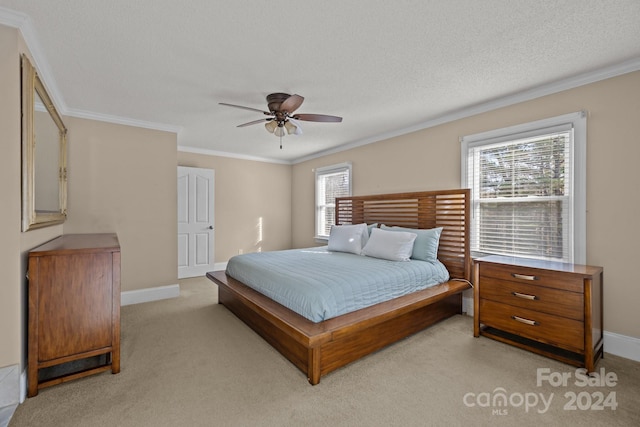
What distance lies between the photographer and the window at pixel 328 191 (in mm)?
5516

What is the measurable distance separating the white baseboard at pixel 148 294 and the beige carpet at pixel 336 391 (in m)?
1.37

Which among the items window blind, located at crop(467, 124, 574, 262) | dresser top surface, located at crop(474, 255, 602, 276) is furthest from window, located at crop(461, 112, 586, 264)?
dresser top surface, located at crop(474, 255, 602, 276)

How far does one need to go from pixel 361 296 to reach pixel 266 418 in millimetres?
1132

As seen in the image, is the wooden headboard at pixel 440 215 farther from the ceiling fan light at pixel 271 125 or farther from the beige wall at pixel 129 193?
the beige wall at pixel 129 193

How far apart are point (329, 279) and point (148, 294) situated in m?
2.92

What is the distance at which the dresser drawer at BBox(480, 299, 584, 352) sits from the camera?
7.42 ft

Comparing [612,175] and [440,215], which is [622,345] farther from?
[440,215]

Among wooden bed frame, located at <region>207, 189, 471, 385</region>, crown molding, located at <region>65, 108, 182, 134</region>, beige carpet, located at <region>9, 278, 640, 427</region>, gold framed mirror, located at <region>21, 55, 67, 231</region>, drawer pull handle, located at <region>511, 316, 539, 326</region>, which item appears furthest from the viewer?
crown molding, located at <region>65, 108, 182, 134</region>

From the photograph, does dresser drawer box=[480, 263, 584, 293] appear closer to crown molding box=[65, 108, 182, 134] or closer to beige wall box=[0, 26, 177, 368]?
beige wall box=[0, 26, 177, 368]

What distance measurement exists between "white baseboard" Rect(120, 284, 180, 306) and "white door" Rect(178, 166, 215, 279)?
1169 millimetres

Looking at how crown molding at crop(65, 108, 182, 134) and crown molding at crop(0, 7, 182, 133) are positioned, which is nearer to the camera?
crown molding at crop(0, 7, 182, 133)

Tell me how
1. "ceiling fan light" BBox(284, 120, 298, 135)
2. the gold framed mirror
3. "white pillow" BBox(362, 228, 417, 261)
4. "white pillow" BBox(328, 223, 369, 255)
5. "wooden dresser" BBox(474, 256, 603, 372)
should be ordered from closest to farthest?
the gold framed mirror → "wooden dresser" BBox(474, 256, 603, 372) → "ceiling fan light" BBox(284, 120, 298, 135) → "white pillow" BBox(362, 228, 417, 261) → "white pillow" BBox(328, 223, 369, 255)

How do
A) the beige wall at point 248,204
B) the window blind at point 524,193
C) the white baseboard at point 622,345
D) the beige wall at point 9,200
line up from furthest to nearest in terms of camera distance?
the beige wall at point 248,204 < the window blind at point 524,193 < the white baseboard at point 622,345 < the beige wall at point 9,200

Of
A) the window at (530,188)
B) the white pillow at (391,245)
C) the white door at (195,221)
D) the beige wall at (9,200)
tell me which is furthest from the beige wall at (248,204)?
the window at (530,188)
